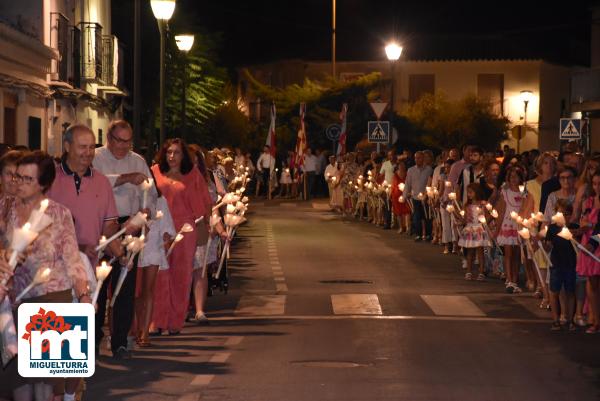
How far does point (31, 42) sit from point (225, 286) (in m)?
10.2

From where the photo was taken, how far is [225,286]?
18656 millimetres

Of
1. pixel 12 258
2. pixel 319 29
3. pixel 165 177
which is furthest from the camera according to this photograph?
pixel 319 29

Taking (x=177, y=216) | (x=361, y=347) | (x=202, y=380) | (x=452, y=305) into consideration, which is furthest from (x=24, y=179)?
(x=452, y=305)

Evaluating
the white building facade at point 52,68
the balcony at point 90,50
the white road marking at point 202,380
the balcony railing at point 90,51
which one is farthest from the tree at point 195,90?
the white road marking at point 202,380

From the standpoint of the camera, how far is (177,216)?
576 inches

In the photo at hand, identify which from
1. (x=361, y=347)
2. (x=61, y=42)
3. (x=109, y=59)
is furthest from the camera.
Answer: (x=109, y=59)

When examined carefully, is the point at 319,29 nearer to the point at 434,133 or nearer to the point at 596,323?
the point at 434,133

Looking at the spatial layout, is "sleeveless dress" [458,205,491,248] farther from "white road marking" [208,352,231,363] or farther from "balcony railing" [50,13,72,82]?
"balcony railing" [50,13,72,82]

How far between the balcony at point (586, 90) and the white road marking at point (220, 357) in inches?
1286

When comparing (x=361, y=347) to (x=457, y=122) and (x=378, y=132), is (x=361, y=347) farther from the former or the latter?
(x=457, y=122)

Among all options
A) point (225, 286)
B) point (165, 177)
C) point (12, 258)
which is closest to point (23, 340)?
point (12, 258)

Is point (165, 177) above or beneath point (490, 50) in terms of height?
beneath

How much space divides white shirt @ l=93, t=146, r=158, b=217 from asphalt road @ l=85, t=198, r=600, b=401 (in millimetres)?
1322

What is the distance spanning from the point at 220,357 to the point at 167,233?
1.60 metres
